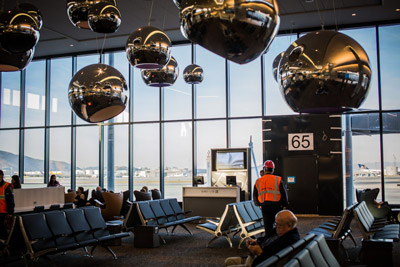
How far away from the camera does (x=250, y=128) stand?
604 inches

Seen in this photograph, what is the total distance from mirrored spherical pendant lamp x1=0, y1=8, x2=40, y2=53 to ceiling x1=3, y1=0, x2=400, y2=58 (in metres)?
9.04

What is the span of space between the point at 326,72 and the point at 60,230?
5.97 m

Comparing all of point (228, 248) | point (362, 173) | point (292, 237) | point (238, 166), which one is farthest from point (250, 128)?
point (292, 237)

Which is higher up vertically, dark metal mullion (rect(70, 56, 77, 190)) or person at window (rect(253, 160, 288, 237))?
dark metal mullion (rect(70, 56, 77, 190))

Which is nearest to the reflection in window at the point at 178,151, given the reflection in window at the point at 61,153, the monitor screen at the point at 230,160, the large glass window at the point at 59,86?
the monitor screen at the point at 230,160

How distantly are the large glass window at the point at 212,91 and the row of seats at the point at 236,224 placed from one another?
6.96 m

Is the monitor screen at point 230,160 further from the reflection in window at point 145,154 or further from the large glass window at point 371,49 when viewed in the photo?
the large glass window at point 371,49

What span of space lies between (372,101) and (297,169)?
121 inches

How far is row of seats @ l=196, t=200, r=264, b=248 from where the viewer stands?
8.39 metres

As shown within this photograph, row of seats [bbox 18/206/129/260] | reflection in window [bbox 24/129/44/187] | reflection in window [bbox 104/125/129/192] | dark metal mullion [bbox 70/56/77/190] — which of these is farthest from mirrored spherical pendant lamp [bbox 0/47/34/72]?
reflection in window [bbox 24/129/44/187]

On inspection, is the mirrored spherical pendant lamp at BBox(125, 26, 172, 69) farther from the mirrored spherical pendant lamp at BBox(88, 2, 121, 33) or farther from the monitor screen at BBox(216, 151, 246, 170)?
the monitor screen at BBox(216, 151, 246, 170)

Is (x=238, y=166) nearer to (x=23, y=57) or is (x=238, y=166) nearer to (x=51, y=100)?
(x=51, y=100)

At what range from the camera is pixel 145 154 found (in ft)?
54.7

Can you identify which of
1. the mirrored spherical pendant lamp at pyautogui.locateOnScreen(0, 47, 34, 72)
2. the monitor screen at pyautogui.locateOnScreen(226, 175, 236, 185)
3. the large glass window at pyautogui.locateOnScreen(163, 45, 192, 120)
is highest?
the large glass window at pyautogui.locateOnScreen(163, 45, 192, 120)
